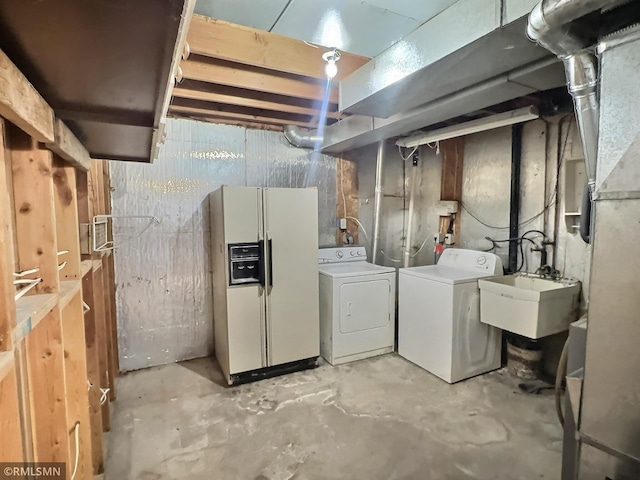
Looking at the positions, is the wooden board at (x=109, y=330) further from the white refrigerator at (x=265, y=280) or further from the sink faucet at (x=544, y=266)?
the sink faucet at (x=544, y=266)

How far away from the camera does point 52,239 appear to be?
45.0 inches

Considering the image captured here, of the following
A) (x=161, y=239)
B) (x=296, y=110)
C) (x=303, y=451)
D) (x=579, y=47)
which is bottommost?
(x=303, y=451)

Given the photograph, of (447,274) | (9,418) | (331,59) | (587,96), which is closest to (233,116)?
(331,59)

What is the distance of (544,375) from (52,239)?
359 cm

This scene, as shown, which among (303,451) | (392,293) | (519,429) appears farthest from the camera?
(392,293)

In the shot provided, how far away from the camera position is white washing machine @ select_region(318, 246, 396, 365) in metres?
3.28

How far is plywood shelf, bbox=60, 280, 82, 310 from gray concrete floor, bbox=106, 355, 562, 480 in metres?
1.23

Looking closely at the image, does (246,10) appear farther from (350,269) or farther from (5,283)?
(350,269)

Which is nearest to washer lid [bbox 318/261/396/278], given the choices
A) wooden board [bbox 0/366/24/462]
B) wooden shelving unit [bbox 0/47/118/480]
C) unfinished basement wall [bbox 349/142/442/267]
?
unfinished basement wall [bbox 349/142/442/267]

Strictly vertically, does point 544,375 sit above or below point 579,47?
below

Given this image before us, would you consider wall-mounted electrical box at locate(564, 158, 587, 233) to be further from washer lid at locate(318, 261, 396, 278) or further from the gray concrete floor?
washer lid at locate(318, 261, 396, 278)

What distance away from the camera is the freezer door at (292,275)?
9.92ft

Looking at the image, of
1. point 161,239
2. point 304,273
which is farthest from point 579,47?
point 161,239

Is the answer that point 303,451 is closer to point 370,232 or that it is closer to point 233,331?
point 233,331
